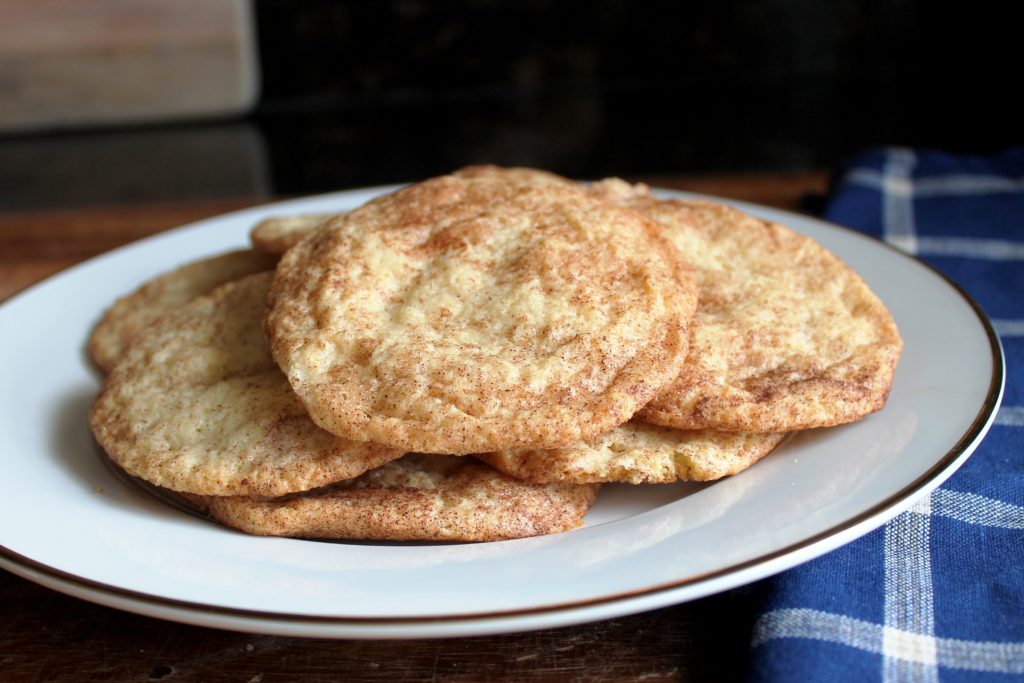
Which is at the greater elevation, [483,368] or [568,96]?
[483,368]

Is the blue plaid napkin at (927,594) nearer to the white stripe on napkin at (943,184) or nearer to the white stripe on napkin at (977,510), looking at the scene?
the white stripe on napkin at (977,510)

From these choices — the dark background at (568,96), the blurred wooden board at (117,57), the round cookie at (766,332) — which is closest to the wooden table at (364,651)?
the round cookie at (766,332)

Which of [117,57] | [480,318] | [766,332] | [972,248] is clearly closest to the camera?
[480,318]

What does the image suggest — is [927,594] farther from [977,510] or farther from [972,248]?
[972,248]

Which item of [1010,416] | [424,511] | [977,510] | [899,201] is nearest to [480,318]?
[424,511]

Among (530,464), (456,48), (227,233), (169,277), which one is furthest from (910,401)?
(456,48)

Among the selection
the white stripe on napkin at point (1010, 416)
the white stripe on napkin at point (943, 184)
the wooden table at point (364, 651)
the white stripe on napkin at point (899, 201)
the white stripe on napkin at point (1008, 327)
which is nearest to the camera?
the wooden table at point (364, 651)
